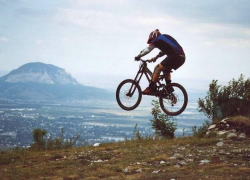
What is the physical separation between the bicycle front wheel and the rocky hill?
2057mm

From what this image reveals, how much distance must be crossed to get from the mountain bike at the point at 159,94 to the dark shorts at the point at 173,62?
2.00ft

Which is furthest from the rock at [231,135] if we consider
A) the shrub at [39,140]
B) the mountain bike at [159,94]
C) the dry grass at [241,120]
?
the shrub at [39,140]

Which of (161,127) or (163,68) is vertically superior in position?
(163,68)

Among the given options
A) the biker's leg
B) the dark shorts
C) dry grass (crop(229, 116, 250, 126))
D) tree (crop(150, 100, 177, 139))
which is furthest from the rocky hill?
the dark shorts

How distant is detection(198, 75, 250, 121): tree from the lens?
22672 mm

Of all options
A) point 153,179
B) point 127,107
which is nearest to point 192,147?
point 127,107

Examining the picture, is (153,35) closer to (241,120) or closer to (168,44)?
(168,44)

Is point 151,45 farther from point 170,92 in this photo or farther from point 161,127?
point 161,127

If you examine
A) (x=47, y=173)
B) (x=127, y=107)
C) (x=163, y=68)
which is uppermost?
(x=163, y=68)

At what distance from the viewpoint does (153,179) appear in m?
10.1

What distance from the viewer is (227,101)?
75.8ft

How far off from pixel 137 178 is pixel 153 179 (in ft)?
1.58

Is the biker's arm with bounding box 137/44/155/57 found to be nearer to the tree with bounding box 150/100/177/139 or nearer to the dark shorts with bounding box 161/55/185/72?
the dark shorts with bounding box 161/55/185/72

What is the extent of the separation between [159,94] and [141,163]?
8.15 feet
